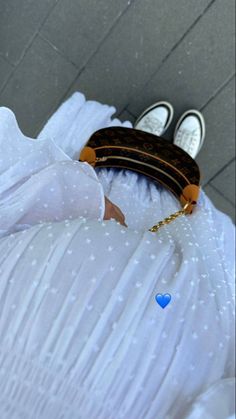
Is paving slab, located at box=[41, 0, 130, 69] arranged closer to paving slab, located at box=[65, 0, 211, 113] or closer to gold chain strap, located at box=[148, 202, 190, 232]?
paving slab, located at box=[65, 0, 211, 113]

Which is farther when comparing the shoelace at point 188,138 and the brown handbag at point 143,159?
the shoelace at point 188,138

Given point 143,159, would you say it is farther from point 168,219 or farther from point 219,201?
point 219,201

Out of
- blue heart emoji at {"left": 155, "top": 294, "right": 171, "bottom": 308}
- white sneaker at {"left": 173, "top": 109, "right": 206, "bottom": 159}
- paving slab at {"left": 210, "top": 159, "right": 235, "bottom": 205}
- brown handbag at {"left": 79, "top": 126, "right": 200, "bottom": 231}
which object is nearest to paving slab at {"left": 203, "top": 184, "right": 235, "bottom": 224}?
paving slab at {"left": 210, "top": 159, "right": 235, "bottom": 205}

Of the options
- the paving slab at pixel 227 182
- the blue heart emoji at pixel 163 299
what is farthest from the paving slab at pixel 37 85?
the blue heart emoji at pixel 163 299

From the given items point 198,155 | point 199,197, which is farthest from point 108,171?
point 198,155

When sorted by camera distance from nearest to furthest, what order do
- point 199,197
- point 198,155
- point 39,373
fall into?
point 39,373, point 199,197, point 198,155

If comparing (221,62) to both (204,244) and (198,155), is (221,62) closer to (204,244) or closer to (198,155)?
(198,155)

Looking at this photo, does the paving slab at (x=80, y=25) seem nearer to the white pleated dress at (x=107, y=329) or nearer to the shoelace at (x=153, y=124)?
the shoelace at (x=153, y=124)

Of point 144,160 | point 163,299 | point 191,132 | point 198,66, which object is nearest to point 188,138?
point 191,132
